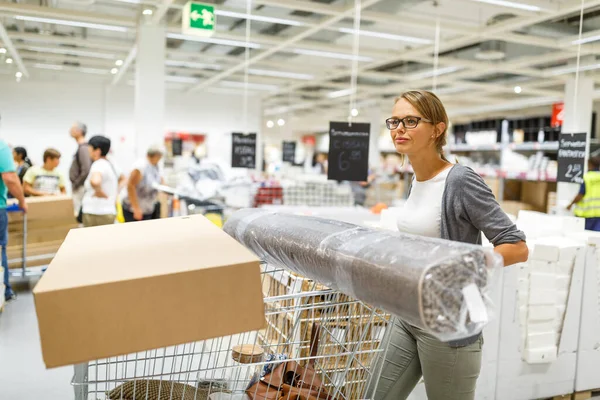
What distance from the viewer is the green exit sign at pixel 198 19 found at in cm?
758

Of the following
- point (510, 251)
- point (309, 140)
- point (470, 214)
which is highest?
point (309, 140)

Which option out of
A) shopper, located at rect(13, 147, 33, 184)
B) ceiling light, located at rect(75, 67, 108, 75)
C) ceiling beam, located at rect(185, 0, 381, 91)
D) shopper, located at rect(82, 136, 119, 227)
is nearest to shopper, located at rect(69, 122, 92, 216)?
shopper, located at rect(82, 136, 119, 227)

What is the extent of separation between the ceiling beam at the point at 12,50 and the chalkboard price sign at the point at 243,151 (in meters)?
4.74

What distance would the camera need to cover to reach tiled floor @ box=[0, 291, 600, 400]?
368 centimetres

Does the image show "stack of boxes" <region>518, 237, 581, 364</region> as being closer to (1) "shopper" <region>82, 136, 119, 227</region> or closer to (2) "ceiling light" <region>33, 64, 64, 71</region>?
(1) "shopper" <region>82, 136, 119, 227</region>

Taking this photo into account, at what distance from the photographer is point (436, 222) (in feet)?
6.35

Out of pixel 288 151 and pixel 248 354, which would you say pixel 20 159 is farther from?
pixel 288 151

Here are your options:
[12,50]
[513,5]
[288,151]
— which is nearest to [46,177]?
[12,50]

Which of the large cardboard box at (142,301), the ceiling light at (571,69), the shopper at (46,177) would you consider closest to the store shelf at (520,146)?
the ceiling light at (571,69)

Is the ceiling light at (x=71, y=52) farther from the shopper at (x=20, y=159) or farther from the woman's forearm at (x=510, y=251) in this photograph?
the woman's forearm at (x=510, y=251)

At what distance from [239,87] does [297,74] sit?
3733 millimetres

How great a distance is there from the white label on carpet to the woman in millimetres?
475

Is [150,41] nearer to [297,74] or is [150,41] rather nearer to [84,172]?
[84,172]

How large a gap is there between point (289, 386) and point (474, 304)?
0.79m
